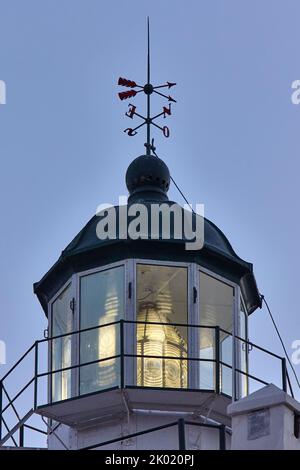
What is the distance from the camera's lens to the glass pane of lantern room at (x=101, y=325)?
24328 mm

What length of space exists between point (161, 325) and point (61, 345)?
5.51 feet

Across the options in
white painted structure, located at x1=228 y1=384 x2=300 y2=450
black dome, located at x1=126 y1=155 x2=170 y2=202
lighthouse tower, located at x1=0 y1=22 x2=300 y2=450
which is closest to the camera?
white painted structure, located at x1=228 y1=384 x2=300 y2=450

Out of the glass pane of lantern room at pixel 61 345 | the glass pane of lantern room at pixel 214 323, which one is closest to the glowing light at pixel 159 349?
the glass pane of lantern room at pixel 214 323

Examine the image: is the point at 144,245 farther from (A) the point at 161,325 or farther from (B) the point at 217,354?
(B) the point at 217,354

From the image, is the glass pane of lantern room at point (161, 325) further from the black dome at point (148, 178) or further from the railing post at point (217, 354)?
the black dome at point (148, 178)

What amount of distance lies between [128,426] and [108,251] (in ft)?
9.01

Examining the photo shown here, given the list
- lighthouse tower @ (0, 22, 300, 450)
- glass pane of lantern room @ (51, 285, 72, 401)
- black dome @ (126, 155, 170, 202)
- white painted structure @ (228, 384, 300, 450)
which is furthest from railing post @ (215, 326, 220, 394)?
white painted structure @ (228, 384, 300, 450)

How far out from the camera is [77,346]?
24.8 metres

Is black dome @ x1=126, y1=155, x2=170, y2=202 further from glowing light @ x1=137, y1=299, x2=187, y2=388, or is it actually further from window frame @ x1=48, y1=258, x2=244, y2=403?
glowing light @ x1=137, y1=299, x2=187, y2=388

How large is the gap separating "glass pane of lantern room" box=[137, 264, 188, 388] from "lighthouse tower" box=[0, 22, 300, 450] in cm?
2

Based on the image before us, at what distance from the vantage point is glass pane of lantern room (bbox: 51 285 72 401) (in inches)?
985

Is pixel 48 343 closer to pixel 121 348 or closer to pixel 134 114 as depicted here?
pixel 121 348

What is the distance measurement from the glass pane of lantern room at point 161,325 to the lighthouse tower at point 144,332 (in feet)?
0.05
